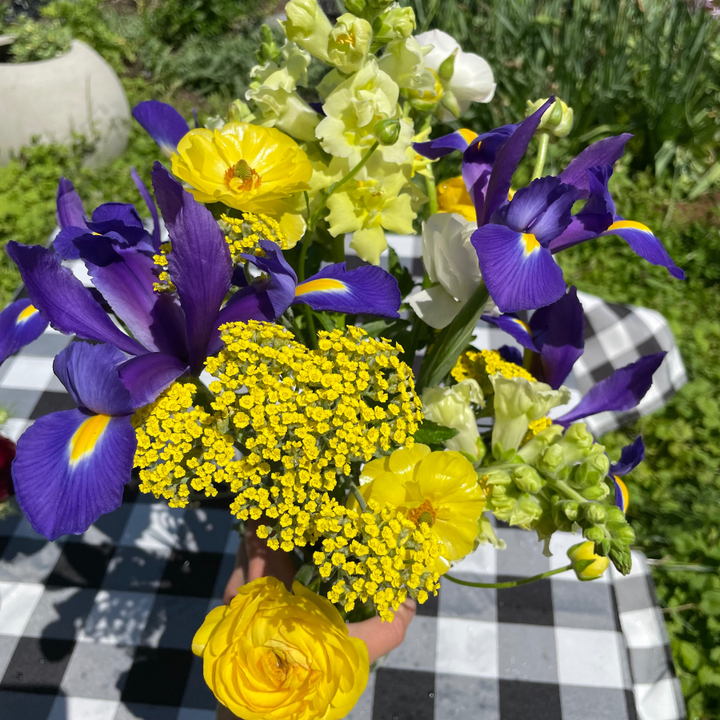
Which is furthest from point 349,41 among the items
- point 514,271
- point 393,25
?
point 514,271

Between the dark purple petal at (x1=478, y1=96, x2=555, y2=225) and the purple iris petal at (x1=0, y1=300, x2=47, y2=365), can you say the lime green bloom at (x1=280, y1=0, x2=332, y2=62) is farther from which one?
the purple iris petal at (x1=0, y1=300, x2=47, y2=365)

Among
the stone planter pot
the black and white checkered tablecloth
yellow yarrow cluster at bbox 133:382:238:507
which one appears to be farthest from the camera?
the stone planter pot

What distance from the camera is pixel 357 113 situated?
0.61 metres

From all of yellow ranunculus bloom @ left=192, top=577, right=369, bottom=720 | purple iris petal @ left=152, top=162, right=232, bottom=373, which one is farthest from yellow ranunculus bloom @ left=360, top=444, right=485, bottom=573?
purple iris petal @ left=152, top=162, right=232, bottom=373

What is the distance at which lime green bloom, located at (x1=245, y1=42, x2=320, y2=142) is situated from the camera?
65 centimetres

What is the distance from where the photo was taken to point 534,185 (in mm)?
571

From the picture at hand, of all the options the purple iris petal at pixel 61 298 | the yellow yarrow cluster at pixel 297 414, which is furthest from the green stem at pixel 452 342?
the purple iris petal at pixel 61 298

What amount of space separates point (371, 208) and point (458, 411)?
0.24 m

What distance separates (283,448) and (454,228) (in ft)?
0.89

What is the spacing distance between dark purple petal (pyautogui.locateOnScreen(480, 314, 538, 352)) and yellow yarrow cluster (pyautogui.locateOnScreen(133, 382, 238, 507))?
14.2 inches

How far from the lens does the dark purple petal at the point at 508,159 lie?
1.91 ft

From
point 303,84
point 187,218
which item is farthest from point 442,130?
point 187,218

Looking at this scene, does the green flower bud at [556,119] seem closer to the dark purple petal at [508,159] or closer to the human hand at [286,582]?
the dark purple petal at [508,159]

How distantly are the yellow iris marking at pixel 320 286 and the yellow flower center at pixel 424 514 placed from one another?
0.23 metres
